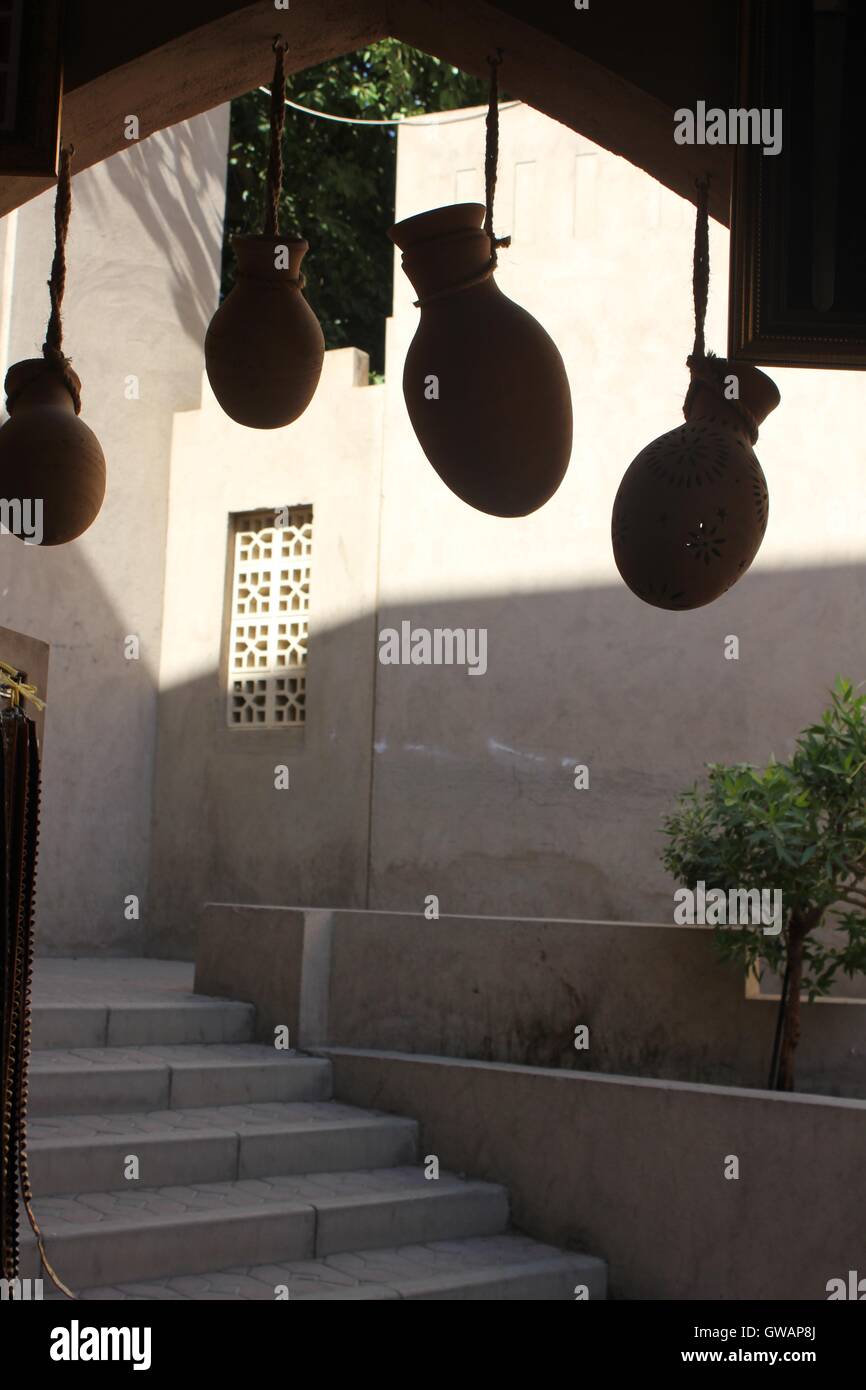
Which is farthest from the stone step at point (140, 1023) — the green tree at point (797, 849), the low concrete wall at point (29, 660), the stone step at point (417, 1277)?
the low concrete wall at point (29, 660)

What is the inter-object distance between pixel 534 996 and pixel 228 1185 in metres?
1.28

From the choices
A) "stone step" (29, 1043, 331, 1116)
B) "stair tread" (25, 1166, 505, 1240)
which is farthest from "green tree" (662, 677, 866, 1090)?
"stone step" (29, 1043, 331, 1116)

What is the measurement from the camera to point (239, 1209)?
4.36 meters

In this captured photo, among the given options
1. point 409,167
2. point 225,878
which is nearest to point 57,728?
point 225,878

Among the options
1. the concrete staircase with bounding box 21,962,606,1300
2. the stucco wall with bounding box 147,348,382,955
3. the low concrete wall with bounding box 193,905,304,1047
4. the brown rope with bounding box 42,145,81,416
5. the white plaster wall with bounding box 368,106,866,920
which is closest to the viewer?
the brown rope with bounding box 42,145,81,416

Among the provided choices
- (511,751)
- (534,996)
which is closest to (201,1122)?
(534,996)

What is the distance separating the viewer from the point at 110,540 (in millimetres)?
8383

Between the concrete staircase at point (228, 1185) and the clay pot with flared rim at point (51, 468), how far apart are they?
2.48 m

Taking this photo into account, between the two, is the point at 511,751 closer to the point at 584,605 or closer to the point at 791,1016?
the point at 584,605

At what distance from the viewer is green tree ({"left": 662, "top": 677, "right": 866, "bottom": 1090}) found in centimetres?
459

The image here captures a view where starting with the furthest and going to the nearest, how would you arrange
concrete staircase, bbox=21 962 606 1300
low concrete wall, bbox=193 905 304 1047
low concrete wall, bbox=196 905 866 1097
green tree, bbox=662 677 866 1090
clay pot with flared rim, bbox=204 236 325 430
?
low concrete wall, bbox=193 905 304 1047
low concrete wall, bbox=196 905 866 1097
green tree, bbox=662 677 866 1090
concrete staircase, bbox=21 962 606 1300
clay pot with flared rim, bbox=204 236 325 430

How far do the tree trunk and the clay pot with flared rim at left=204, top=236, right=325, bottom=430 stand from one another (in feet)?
9.86

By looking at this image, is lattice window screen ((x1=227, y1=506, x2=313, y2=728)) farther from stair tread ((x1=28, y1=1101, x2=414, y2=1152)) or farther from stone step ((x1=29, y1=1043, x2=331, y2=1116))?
stair tread ((x1=28, y1=1101, x2=414, y2=1152))
